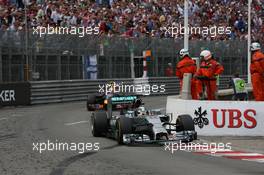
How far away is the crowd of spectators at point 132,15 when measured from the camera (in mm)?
28744

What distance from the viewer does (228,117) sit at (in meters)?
15.0

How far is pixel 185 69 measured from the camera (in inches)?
739

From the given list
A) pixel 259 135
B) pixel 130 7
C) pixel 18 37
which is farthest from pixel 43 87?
pixel 259 135

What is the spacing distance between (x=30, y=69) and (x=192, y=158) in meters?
18.1

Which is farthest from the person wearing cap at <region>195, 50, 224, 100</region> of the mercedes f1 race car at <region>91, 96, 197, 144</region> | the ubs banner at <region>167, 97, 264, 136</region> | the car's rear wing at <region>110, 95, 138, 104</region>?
the mercedes f1 race car at <region>91, 96, 197, 144</region>

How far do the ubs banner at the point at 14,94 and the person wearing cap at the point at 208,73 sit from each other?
11.4 m

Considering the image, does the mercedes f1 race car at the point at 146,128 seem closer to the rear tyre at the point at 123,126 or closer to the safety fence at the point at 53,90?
the rear tyre at the point at 123,126

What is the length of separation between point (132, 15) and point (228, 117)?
19.5m

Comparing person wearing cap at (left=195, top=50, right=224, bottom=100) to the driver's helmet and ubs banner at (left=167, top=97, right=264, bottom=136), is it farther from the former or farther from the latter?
the driver's helmet

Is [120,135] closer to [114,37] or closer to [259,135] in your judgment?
[259,135]

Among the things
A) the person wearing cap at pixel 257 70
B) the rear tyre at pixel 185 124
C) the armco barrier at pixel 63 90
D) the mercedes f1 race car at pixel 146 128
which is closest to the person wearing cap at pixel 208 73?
the person wearing cap at pixel 257 70

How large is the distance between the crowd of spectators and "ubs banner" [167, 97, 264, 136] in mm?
13086

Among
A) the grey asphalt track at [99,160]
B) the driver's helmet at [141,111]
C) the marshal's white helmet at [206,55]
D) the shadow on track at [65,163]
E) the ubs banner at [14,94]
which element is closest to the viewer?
the shadow on track at [65,163]

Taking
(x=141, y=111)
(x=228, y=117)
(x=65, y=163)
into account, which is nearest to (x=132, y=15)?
(x=228, y=117)
